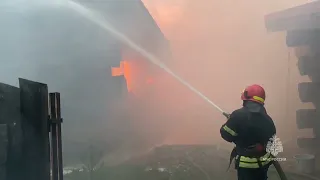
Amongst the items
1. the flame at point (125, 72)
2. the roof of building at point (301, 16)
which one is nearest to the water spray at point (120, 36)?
the flame at point (125, 72)

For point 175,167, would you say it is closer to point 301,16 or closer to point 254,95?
point 254,95

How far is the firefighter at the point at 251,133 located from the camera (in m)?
2.59

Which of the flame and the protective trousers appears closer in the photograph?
the protective trousers

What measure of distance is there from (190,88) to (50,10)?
161 cm

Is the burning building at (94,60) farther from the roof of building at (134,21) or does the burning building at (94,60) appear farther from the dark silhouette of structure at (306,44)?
the dark silhouette of structure at (306,44)

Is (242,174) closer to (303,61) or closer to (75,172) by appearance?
(303,61)

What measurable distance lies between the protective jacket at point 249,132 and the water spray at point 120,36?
76 cm

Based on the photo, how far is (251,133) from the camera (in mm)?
2602

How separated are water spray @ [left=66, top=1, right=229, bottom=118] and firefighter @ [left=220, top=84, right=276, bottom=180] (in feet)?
2.49

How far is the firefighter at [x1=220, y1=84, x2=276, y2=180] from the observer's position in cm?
259

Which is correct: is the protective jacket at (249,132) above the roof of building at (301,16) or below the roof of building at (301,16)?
below

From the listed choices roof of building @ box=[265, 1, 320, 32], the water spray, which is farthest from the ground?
roof of building @ box=[265, 1, 320, 32]

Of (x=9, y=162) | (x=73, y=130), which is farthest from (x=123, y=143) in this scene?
(x=9, y=162)

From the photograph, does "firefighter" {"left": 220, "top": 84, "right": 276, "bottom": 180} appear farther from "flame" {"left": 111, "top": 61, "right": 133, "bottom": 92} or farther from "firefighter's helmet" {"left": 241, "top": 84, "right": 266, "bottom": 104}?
Answer: "flame" {"left": 111, "top": 61, "right": 133, "bottom": 92}
